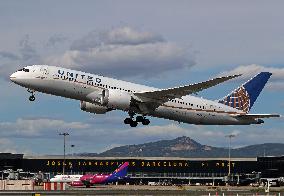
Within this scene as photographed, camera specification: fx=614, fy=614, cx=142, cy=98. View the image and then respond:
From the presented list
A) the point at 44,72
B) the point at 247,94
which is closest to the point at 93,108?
the point at 44,72

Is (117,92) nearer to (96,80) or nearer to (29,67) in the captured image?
(96,80)

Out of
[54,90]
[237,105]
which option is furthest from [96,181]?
[54,90]

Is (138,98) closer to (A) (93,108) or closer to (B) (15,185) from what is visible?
(A) (93,108)

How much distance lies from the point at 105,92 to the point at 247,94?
27.9 m

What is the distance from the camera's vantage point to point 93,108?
8481 cm

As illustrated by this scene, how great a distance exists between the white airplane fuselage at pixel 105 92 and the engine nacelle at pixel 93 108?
20cm

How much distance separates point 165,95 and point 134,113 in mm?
5902

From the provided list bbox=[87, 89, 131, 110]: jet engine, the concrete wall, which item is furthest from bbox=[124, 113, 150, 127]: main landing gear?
the concrete wall

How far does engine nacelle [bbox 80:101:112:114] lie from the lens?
3319 inches

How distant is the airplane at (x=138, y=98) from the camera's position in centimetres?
7675

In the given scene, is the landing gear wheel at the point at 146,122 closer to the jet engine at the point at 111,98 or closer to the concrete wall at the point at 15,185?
the jet engine at the point at 111,98

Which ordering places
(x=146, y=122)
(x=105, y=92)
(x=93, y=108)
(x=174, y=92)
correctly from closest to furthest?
(x=105, y=92) → (x=174, y=92) → (x=93, y=108) → (x=146, y=122)

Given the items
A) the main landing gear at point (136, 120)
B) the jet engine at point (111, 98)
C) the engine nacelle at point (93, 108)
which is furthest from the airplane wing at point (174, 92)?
the engine nacelle at point (93, 108)

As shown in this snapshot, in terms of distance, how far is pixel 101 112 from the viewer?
8562cm
